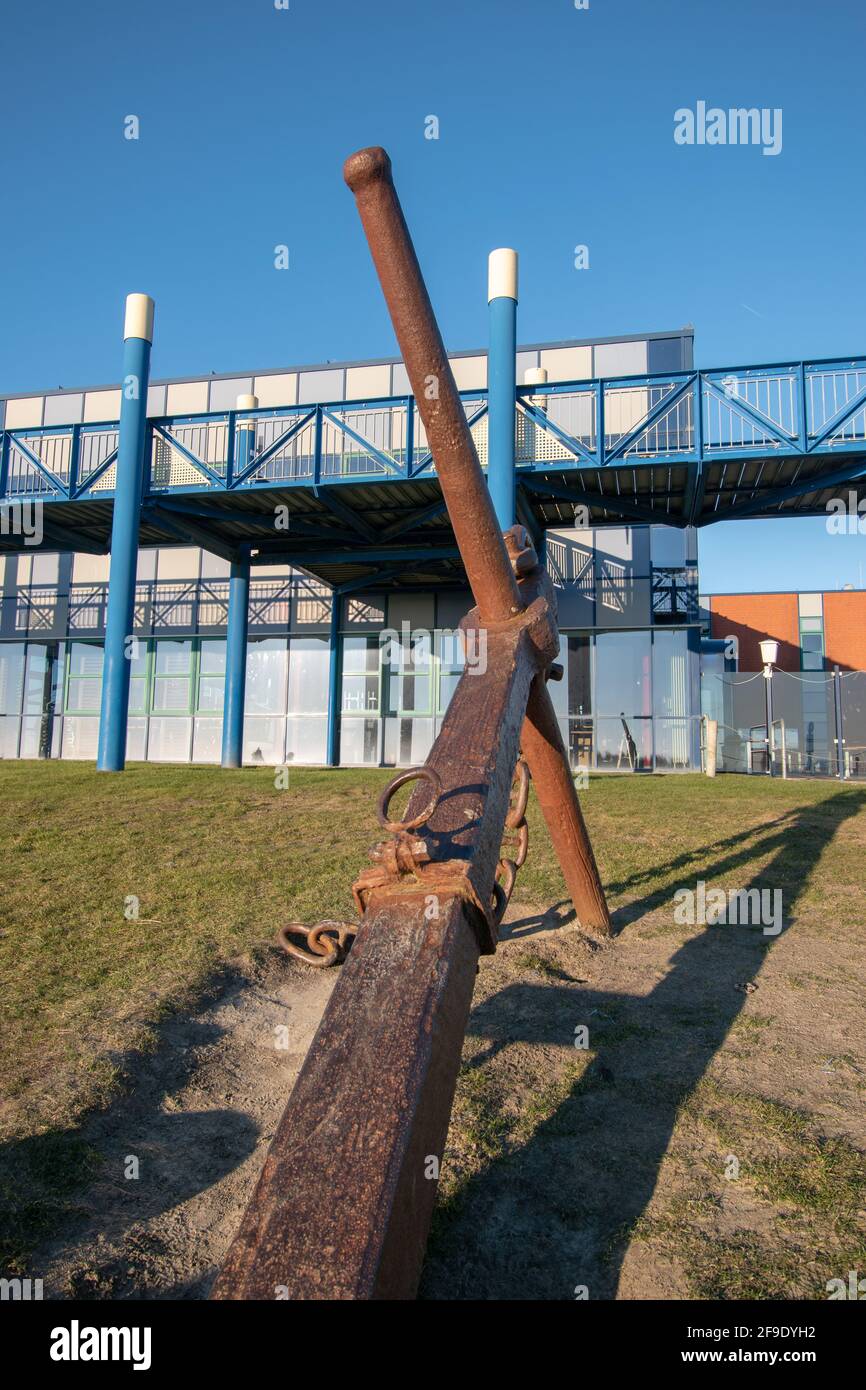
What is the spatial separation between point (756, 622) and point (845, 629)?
11.0 ft

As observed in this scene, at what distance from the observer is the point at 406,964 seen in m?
1.63

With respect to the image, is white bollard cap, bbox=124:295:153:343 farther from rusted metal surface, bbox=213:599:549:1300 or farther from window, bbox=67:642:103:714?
rusted metal surface, bbox=213:599:549:1300

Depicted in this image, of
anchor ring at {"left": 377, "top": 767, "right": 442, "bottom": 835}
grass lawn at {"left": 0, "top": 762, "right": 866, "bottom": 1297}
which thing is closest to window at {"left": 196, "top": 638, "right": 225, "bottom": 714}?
grass lawn at {"left": 0, "top": 762, "right": 866, "bottom": 1297}

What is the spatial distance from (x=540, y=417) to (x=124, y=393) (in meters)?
7.25

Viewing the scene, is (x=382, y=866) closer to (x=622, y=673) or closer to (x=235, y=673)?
(x=235, y=673)

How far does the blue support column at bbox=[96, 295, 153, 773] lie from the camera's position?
14406 millimetres

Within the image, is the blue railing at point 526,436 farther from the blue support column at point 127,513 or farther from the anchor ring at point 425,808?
the anchor ring at point 425,808

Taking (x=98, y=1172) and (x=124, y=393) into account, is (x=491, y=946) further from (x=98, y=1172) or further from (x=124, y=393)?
(x=124, y=393)

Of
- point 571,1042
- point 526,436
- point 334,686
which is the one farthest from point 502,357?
point 571,1042

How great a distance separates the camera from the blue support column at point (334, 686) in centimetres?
1880

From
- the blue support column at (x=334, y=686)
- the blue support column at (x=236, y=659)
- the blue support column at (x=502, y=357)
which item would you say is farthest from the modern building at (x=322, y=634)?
the blue support column at (x=502, y=357)

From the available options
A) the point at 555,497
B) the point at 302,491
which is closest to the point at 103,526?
the point at 302,491

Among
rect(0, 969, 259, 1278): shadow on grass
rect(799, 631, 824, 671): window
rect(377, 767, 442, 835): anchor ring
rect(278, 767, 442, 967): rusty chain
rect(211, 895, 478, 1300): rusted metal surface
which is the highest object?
rect(799, 631, 824, 671): window

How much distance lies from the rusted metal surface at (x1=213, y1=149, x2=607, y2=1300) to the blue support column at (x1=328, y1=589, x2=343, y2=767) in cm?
1631
